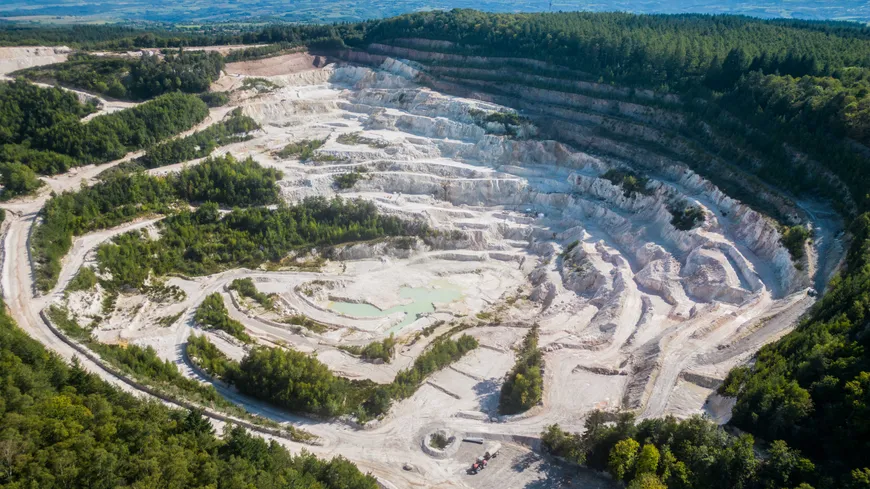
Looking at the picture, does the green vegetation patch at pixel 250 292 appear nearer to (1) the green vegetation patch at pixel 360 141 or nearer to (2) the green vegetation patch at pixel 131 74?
(1) the green vegetation patch at pixel 360 141

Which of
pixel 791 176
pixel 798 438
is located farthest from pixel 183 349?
pixel 791 176

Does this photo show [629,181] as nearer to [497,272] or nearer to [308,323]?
[497,272]

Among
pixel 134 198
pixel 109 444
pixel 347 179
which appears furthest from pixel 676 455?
pixel 134 198

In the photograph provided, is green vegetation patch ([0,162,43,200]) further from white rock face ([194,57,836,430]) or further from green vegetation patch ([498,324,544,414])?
green vegetation patch ([498,324,544,414])

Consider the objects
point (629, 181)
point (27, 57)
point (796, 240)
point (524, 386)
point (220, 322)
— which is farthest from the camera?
point (27, 57)

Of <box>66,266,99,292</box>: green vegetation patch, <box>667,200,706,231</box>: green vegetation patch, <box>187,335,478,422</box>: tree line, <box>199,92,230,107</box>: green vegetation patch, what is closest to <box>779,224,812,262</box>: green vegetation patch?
<box>667,200,706,231</box>: green vegetation patch

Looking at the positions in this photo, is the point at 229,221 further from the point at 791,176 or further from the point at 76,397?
the point at 791,176
